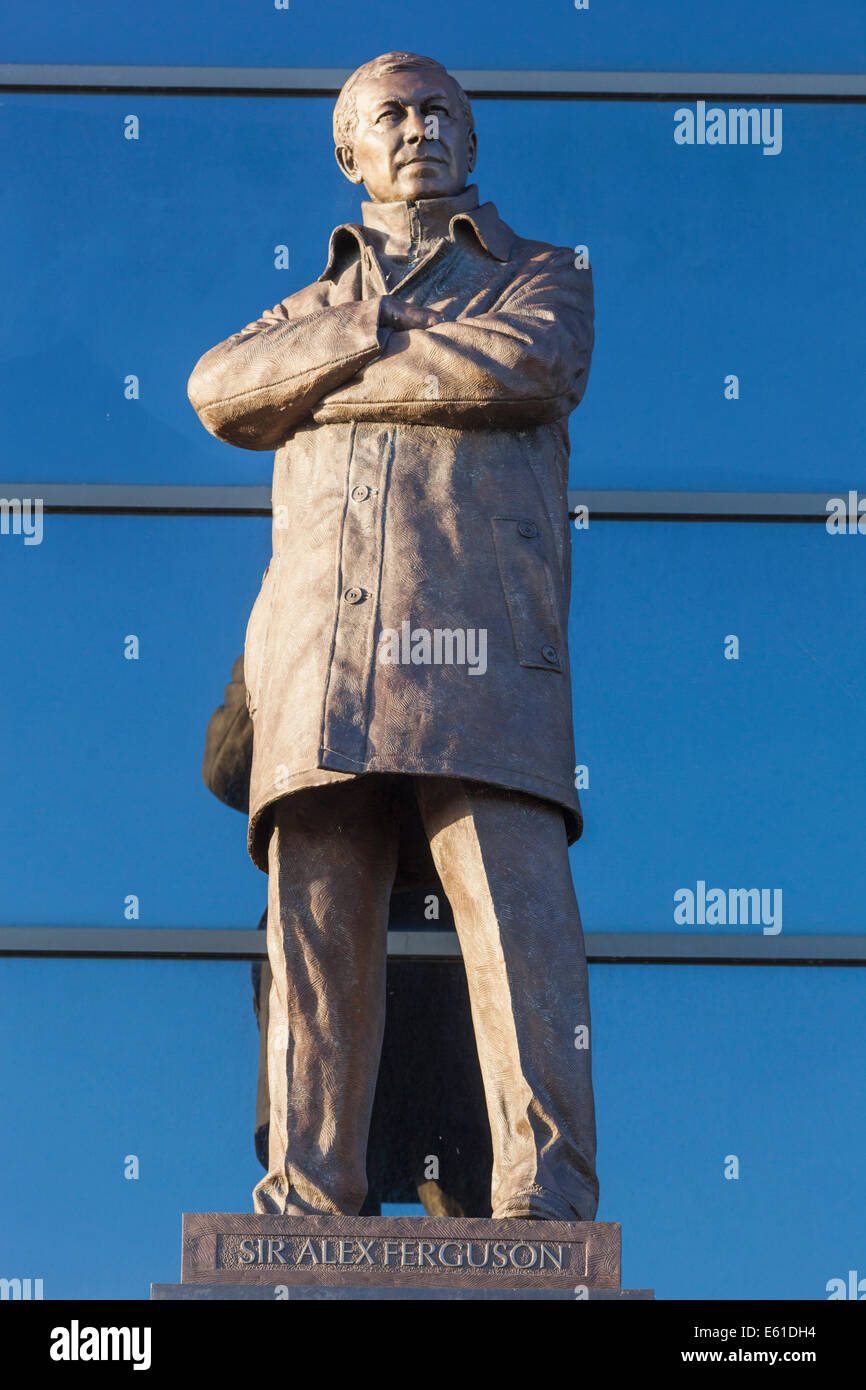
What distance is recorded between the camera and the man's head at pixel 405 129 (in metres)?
7.70

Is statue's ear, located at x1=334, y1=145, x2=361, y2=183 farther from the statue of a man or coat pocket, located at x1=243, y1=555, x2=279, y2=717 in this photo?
coat pocket, located at x1=243, y1=555, x2=279, y2=717

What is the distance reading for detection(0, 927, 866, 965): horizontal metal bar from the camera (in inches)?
351

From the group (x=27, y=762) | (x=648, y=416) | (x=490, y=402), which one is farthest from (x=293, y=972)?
(x=648, y=416)

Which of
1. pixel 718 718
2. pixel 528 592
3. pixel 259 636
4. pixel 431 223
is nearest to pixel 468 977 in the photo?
pixel 528 592

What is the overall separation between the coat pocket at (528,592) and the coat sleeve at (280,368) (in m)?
0.51

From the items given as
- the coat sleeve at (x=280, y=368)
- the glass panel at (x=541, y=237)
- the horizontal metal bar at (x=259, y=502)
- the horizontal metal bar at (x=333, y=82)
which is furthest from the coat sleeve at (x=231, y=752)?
the horizontal metal bar at (x=333, y=82)

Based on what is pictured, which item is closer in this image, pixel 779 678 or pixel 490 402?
pixel 490 402

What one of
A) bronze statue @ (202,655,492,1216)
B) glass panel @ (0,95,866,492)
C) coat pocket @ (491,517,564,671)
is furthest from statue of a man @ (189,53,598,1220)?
glass panel @ (0,95,866,492)

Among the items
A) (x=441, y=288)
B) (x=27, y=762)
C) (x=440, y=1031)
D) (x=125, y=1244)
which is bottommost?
(x=125, y=1244)

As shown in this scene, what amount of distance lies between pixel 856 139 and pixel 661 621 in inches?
67.8
